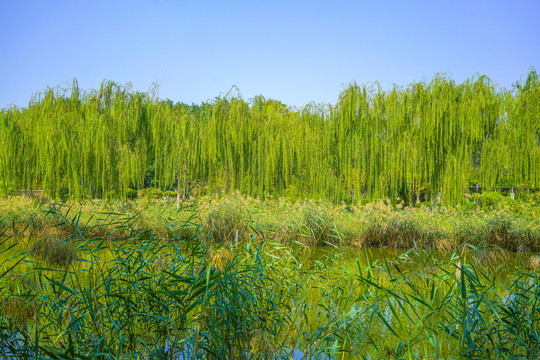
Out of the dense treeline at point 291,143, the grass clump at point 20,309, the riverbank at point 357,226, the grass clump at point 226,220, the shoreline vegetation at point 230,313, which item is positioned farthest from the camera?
the dense treeline at point 291,143

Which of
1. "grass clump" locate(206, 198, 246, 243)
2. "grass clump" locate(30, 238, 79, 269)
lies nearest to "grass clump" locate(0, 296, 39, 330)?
"grass clump" locate(30, 238, 79, 269)

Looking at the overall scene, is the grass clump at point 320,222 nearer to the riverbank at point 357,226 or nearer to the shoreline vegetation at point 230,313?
the riverbank at point 357,226

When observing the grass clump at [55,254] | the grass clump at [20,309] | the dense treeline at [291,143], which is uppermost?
the dense treeline at [291,143]

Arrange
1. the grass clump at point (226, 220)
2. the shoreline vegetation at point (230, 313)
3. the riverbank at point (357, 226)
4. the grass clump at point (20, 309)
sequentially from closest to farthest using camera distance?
the shoreline vegetation at point (230, 313) → the grass clump at point (20, 309) → the riverbank at point (357, 226) → the grass clump at point (226, 220)

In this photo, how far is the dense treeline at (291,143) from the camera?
13.1 metres

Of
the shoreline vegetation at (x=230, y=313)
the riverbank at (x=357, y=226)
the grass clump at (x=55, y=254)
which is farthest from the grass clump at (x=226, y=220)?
the shoreline vegetation at (x=230, y=313)

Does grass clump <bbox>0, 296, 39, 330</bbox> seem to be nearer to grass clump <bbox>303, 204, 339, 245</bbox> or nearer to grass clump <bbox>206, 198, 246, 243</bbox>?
grass clump <bbox>206, 198, 246, 243</bbox>

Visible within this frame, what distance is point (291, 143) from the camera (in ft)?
48.8

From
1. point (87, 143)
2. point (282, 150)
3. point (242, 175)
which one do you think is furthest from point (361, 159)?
point (87, 143)

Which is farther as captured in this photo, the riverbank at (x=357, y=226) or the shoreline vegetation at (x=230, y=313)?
the riverbank at (x=357, y=226)

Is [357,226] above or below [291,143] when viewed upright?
below

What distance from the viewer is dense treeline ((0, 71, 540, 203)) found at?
13.1 m

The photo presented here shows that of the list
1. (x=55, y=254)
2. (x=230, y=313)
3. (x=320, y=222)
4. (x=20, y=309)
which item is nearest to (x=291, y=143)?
(x=320, y=222)

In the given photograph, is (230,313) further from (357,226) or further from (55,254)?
(357,226)
